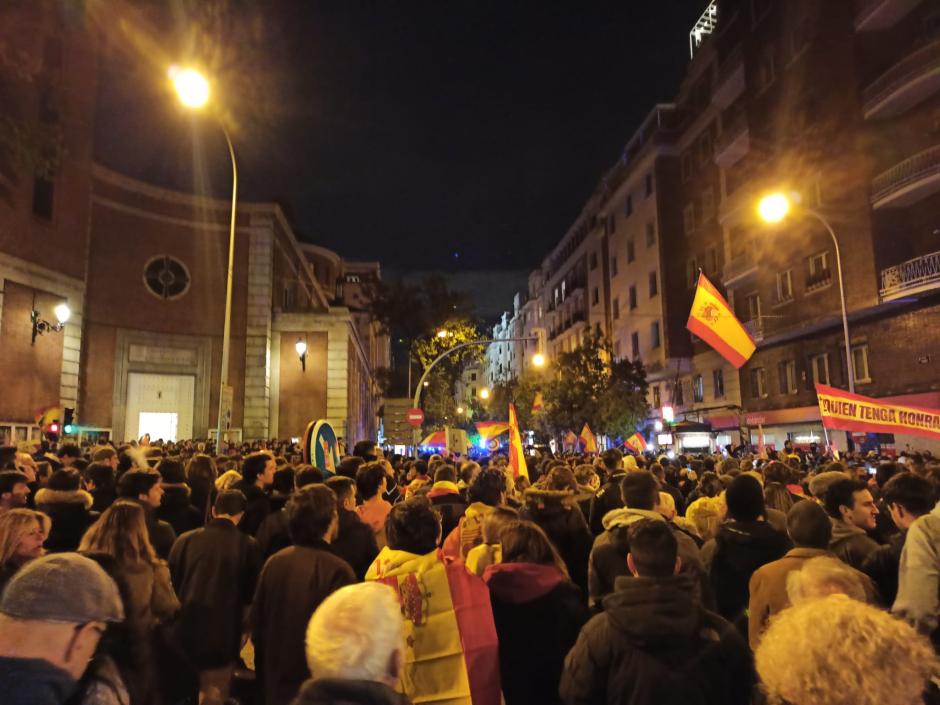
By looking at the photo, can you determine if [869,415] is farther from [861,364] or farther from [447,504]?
[861,364]

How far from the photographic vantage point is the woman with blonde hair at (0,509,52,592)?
12.9 ft

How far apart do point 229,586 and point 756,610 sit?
11.5ft

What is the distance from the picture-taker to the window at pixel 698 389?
37478 mm

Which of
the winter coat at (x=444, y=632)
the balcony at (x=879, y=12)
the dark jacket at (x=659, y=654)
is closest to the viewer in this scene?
the dark jacket at (x=659, y=654)

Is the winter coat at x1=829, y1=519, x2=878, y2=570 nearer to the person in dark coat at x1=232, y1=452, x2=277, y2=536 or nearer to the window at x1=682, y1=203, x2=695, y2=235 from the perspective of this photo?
the person in dark coat at x1=232, y1=452, x2=277, y2=536

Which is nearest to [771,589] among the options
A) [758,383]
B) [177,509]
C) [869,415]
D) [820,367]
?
[177,509]

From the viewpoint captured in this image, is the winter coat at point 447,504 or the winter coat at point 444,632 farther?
the winter coat at point 447,504

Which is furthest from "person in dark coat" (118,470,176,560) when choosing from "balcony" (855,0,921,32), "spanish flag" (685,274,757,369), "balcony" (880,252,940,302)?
"balcony" (855,0,921,32)

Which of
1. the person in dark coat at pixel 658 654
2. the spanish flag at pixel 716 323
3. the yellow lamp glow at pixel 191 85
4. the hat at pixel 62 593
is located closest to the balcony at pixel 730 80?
the spanish flag at pixel 716 323

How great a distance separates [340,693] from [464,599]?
159cm

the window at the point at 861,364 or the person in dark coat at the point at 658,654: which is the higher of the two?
the window at the point at 861,364

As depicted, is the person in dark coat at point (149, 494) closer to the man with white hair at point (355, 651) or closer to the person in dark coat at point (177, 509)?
the person in dark coat at point (177, 509)

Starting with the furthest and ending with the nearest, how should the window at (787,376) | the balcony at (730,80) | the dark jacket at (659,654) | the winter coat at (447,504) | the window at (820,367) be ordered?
1. the balcony at (730,80)
2. the window at (787,376)
3. the window at (820,367)
4. the winter coat at (447,504)
5. the dark jacket at (659,654)

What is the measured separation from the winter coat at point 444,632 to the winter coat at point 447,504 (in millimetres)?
2596
